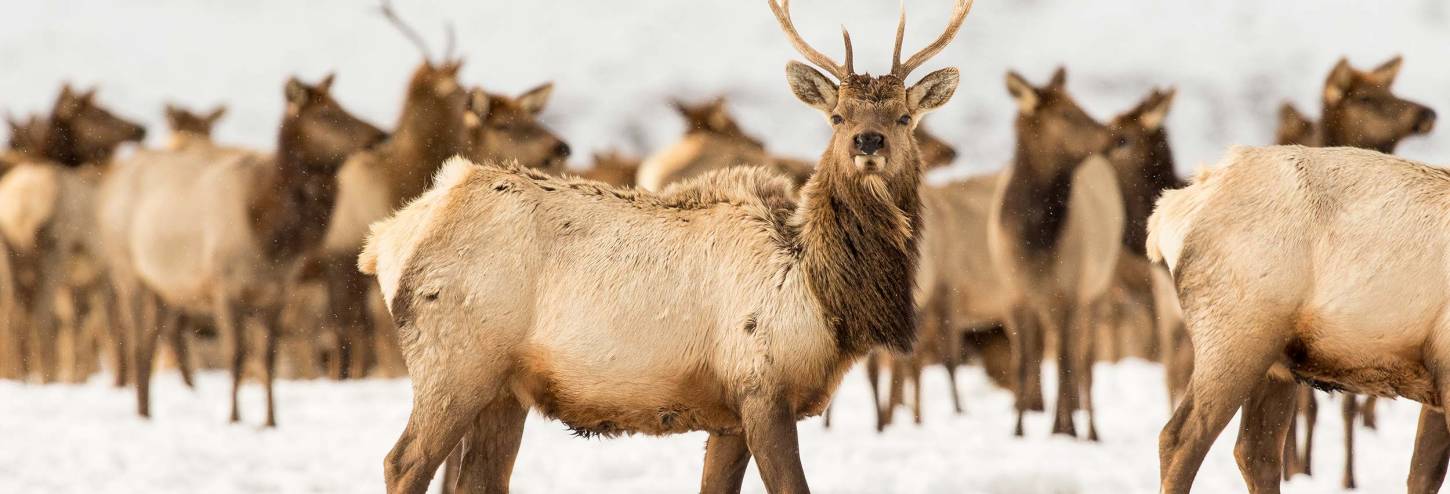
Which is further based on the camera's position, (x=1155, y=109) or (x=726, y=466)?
(x=1155, y=109)

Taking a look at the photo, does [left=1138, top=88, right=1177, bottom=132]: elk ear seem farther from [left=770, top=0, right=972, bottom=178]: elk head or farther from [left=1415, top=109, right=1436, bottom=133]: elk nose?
[left=770, top=0, right=972, bottom=178]: elk head

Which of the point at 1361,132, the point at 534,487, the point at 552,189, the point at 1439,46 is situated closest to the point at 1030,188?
the point at 1361,132

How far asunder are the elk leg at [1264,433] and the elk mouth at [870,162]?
2.32 metres

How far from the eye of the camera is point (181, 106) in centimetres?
1822

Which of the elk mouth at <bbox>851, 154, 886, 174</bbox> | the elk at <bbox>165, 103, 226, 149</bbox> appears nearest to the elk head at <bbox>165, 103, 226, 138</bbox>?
the elk at <bbox>165, 103, 226, 149</bbox>

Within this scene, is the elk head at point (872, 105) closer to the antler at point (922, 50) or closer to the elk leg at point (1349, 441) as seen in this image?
the antler at point (922, 50)

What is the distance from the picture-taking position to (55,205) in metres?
15.8

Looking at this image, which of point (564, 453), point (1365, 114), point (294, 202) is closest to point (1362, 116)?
point (1365, 114)

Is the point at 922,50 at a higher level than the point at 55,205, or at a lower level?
lower

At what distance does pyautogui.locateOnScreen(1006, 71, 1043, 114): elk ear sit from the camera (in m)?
12.2

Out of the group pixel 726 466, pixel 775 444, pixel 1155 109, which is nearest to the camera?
pixel 775 444

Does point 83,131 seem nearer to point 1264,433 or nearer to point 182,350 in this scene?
point 182,350

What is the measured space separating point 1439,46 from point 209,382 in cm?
7685

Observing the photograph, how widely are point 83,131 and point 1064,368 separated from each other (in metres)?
9.27
